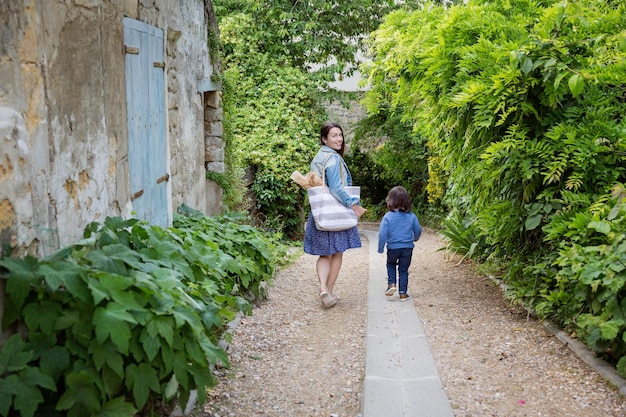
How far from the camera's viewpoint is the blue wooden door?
14.5ft

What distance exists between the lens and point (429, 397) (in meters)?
3.86

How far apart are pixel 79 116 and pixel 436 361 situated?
2.76m

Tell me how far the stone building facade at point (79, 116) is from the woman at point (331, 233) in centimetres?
133

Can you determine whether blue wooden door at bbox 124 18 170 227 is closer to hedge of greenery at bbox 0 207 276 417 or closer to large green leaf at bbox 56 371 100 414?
hedge of greenery at bbox 0 207 276 417

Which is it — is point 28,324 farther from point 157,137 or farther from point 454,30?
point 454,30

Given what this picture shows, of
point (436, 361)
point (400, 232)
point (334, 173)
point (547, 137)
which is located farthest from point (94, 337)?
point (400, 232)

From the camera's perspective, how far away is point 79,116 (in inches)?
139

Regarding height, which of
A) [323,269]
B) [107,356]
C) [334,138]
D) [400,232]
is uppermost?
[334,138]

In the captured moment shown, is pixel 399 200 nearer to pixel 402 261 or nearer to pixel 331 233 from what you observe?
pixel 402 261

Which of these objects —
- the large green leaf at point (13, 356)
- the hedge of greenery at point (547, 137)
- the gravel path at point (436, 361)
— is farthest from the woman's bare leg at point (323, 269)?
the large green leaf at point (13, 356)

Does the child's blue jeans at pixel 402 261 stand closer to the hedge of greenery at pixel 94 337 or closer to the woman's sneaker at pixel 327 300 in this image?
the woman's sneaker at pixel 327 300

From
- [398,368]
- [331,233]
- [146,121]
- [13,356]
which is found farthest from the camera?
[331,233]

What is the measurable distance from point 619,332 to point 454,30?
3.02 m

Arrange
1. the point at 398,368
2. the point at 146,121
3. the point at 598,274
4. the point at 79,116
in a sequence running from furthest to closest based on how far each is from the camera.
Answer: the point at 146,121 → the point at 398,368 → the point at 598,274 → the point at 79,116
